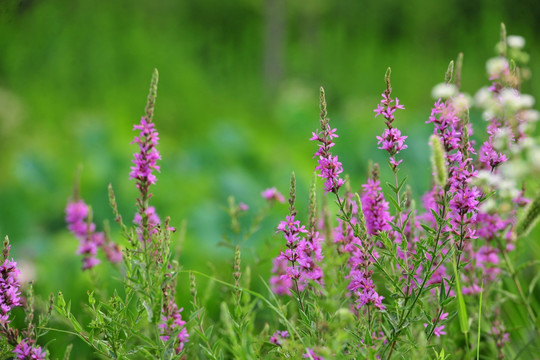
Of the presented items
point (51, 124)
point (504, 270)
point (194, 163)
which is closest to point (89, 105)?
point (51, 124)

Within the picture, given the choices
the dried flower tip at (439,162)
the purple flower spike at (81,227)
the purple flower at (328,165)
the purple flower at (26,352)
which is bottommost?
the purple flower at (26,352)

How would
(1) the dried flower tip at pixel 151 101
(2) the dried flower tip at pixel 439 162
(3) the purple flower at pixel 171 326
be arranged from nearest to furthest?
(2) the dried flower tip at pixel 439 162
(1) the dried flower tip at pixel 151 101
(3) the purple flower at pixel 171 326

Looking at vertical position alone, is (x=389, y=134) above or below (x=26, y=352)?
above

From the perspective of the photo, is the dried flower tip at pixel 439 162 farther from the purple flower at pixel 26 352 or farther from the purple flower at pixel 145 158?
the purple flower at pixel 26 352

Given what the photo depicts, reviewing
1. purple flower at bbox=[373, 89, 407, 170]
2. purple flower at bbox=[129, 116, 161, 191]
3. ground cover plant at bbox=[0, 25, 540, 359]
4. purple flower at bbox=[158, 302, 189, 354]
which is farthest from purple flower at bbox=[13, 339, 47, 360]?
purple flower at bbox=[373, 89, 407, 170]

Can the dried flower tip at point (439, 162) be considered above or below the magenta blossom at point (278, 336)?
above

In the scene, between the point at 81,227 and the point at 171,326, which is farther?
the point at 81,227

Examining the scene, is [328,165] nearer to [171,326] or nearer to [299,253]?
[299,253]

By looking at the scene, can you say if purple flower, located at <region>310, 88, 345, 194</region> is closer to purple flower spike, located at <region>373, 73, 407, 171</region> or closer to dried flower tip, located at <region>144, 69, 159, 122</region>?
purple flower spike, located at <region>373, 73, 407, 171</region>

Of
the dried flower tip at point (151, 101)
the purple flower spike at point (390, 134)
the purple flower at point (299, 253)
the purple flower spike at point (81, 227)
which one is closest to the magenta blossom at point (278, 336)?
the purple flower at point (299, 253)

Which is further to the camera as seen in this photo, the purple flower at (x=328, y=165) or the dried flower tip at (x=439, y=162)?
the purple flower at (x=328, y=165)

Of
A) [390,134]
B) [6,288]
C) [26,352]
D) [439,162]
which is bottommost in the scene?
[26,352]

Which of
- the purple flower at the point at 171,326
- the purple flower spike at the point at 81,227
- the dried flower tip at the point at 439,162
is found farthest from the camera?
the purple flower spike at the point at 81,227

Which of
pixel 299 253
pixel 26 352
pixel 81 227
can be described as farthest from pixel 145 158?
pixel 81 227
